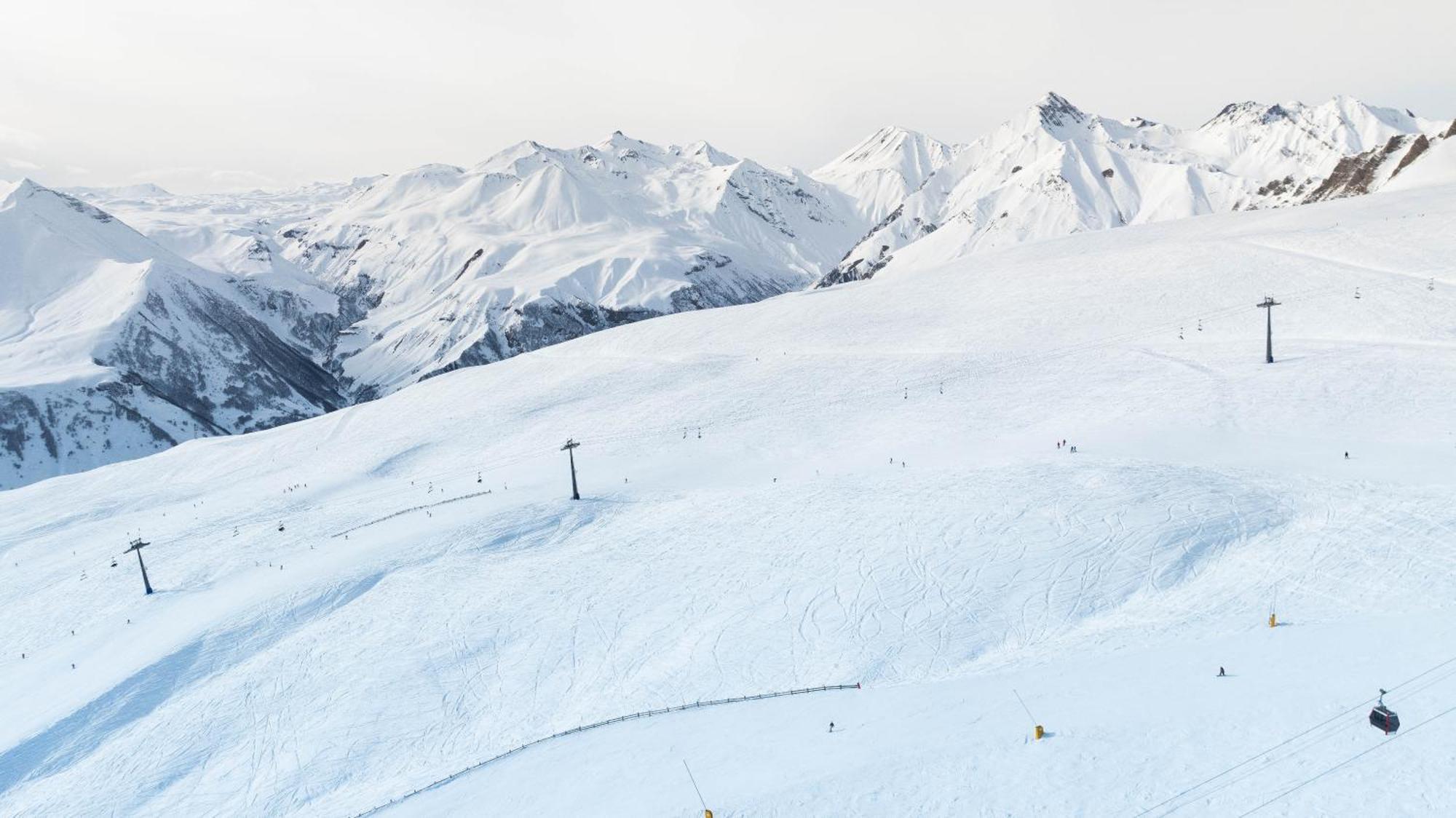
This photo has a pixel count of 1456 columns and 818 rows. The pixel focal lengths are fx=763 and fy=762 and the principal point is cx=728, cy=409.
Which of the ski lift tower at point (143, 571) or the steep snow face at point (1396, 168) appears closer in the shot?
the ski lift tower at point (143, 571)

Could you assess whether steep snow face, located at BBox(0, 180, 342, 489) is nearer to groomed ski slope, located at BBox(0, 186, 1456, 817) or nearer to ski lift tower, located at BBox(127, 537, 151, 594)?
groomed ski slope, located at BBox(0, 186, 1456, 817)

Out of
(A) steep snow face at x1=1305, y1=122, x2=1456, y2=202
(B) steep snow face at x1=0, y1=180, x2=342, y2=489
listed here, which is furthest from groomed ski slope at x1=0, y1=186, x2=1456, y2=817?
(B) steep snow face at x1=0, y1=180, x2=342, y2=489

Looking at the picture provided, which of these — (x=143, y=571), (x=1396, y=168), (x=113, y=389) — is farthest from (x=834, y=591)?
(x=113, y=389)

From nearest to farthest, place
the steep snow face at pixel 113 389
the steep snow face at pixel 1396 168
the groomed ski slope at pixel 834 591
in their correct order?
the groomed ski slope at pixel 834 591 < the steep snow face at pixel 1396 168 < the steep snow face at pixel 113 389

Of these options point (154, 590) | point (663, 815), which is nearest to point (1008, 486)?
point (663, 815)

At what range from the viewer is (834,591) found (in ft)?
106

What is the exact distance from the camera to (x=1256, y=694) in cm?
2011

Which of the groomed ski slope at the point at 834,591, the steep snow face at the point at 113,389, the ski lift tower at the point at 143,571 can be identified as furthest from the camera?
the steep snow face at the point at 113,389

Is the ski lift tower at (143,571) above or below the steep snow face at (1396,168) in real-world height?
below

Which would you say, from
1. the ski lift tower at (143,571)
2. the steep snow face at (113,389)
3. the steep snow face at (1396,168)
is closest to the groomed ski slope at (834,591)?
the ski lift tower at (143,571)

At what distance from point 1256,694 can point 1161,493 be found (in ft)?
54.6

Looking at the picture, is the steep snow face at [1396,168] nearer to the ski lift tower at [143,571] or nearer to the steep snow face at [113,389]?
the ski lift tower at [143,571]

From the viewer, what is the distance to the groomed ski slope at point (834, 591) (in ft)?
65.9

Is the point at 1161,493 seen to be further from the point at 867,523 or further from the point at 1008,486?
the point at 867,523
